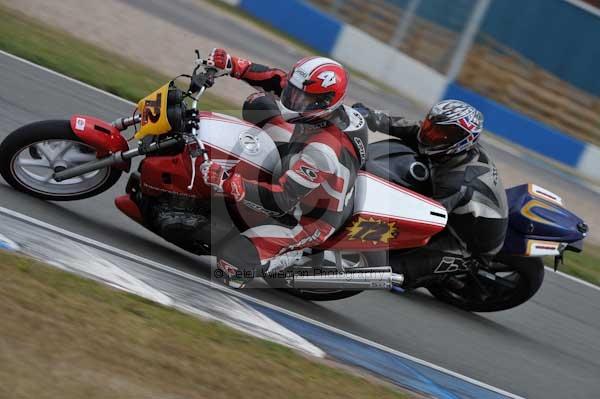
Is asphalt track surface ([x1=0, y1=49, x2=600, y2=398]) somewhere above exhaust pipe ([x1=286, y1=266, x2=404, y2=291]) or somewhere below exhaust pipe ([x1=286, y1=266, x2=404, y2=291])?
below

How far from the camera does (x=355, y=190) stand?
245 inches

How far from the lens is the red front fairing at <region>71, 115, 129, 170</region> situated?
5793mm

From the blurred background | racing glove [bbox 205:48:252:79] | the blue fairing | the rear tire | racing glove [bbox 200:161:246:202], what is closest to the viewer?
racing glove [bbox 200:161:246:202]

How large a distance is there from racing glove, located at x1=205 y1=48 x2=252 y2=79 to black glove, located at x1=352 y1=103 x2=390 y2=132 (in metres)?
1.13

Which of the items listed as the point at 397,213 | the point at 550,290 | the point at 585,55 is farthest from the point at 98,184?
the point at 585,55

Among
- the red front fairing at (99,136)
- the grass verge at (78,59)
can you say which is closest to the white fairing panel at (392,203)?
the red front fairing at (99,136)

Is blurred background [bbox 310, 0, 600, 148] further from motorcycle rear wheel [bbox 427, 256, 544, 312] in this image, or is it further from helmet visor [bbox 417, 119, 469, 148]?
helmet visor [bbox 417, 119, 469, 148]

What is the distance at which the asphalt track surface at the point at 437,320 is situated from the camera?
6.28m

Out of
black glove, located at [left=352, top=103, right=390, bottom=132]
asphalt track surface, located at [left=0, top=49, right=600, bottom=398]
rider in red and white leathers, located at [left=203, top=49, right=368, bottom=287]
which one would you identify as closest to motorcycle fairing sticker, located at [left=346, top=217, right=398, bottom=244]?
rider in red and white leathers, located at [left=203, top=49, right=368, bottom=287]

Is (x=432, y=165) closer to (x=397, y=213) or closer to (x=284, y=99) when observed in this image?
(x=397, y=213)

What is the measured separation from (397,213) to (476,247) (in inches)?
40.9

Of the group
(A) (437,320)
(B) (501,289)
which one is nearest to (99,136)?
A: (A) (437,320)

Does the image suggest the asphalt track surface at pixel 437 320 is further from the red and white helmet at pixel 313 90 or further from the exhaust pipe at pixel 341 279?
the red and white helmet at pixel 313 90

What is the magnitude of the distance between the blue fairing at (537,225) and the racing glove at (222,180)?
8.39 feet
